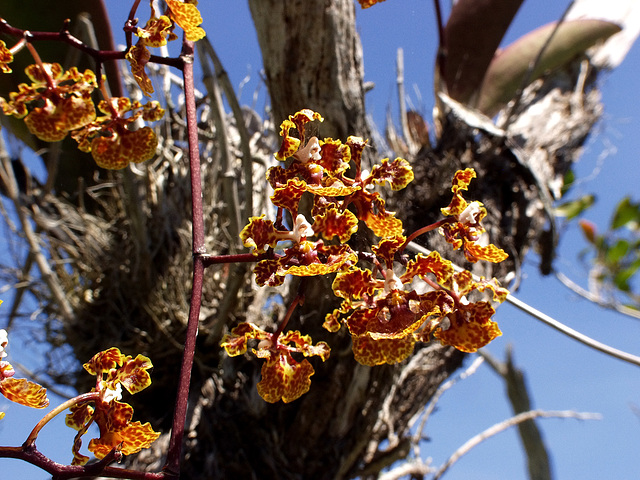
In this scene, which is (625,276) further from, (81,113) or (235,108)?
(81,113)

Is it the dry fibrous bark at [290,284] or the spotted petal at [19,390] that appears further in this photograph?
the dry fibrous bark at [290,284]

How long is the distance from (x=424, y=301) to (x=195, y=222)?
0.25 m

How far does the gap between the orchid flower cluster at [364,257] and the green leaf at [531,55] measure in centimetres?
119

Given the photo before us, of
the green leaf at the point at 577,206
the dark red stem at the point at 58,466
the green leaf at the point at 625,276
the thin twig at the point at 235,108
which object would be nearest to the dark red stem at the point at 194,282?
the dark red stem at the point at 58,466

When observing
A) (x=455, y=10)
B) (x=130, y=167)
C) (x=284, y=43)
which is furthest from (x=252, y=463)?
(x=455, y=10)

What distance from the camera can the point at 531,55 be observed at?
172cm

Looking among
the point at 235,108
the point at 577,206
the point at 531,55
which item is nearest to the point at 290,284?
the point at 235,108

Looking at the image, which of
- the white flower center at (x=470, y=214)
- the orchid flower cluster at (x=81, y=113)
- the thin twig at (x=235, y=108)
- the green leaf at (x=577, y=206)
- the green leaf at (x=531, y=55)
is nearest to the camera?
the white flower center at (x=470, y=214)

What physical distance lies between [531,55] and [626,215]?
65.0 inches

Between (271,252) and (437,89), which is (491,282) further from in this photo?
(437,89)

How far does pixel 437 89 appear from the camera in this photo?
1.61 m

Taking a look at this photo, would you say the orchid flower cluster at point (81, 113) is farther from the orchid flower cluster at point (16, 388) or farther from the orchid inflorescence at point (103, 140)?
the orchid flower cluster at point (16, 388)

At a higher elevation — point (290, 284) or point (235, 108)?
point (235, 108)

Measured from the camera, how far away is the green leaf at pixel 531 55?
1.69 meters
